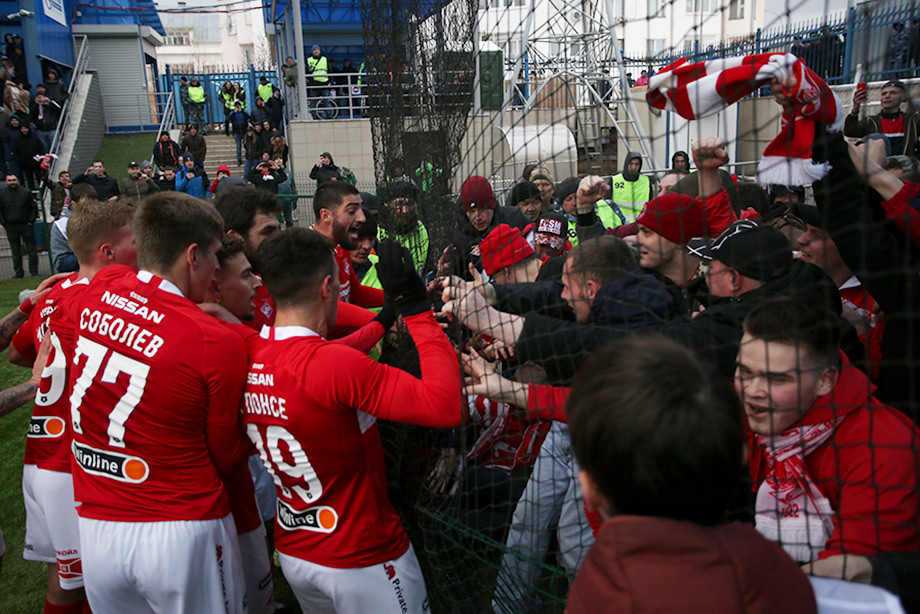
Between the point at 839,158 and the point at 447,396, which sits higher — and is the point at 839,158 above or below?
above

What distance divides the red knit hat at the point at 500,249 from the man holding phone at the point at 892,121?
1.36 meters

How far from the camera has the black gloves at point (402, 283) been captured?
91.3 inches

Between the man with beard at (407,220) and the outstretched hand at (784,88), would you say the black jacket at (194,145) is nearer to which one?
the man with beard at (407,220)

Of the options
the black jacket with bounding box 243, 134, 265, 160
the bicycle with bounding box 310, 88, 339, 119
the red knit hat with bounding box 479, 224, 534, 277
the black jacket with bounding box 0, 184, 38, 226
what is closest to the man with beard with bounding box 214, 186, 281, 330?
the red knit hat with bounding box 479, 224, 534, 277

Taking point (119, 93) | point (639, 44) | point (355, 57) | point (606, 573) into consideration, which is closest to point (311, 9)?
point (355, 57)

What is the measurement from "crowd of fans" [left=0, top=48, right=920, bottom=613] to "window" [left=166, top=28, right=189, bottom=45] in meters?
66.2

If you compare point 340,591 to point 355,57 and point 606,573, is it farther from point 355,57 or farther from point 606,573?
point 355,57

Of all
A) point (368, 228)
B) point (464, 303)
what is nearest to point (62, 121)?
point (368, 228)

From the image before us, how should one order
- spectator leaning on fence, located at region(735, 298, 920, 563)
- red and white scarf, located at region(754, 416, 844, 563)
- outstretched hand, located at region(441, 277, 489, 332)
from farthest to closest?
1. outstretched hand, located at region(441, 277, 489, 332)
2. red and white scarf, located at region(754, 416, 844, 563)
3. spectator leaning on fence, located at region(735, 298, 920, 563)

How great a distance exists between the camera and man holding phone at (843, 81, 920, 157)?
1821mm

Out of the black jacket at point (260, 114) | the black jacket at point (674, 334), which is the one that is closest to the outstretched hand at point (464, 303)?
the black jacket at point (674, 334)

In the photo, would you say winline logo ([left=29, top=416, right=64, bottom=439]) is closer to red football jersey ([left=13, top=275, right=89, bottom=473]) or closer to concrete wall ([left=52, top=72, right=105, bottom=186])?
red football jersey ([left=13, top=275, right=89, bottom=473])

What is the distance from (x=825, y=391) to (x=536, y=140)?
1125 millimetres

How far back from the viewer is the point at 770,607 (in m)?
0.97
